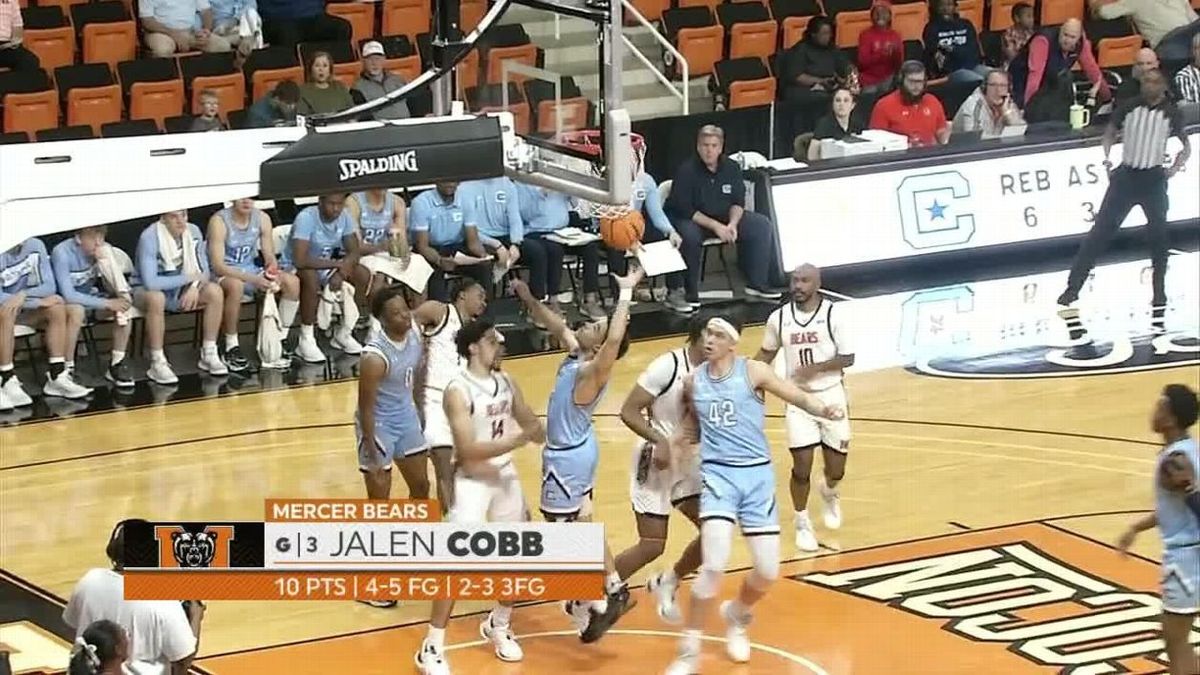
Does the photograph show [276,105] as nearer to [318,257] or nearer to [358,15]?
[318,257]

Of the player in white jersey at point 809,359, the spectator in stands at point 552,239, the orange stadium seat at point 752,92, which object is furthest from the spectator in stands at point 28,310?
the orange stadium seat at point 752,92

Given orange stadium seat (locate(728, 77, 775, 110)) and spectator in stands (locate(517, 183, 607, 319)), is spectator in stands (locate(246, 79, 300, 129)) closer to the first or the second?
spectator in stands (locate(517, 183, 607, 319))

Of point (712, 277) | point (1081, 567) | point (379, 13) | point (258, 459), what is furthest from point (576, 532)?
point (379, 13)

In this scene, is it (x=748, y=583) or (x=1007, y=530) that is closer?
(x=748, y=583)

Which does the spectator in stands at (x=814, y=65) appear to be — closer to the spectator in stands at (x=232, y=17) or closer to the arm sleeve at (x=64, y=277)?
the spectator in stands at (x=232, y=17)

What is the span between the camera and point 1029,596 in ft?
37.0

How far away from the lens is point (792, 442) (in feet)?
39.3

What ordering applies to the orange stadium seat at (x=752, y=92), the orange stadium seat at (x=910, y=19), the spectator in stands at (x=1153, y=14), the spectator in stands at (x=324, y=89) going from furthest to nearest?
the spectator in stands at (x=1153, y=14) < the orange stadium seat at (x=910, y=19) < the orange stadium seat at (x=752, y=92) < the spectator in stands at (x=324, y=89)

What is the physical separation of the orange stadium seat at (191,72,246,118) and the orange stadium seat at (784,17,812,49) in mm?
5680

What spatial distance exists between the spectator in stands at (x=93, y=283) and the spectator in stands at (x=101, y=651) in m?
7.70

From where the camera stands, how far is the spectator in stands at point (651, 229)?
17.0 metres

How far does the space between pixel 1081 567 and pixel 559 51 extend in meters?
4.31

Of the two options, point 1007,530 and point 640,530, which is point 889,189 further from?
point 640,530

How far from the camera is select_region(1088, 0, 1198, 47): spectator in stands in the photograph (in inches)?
881
